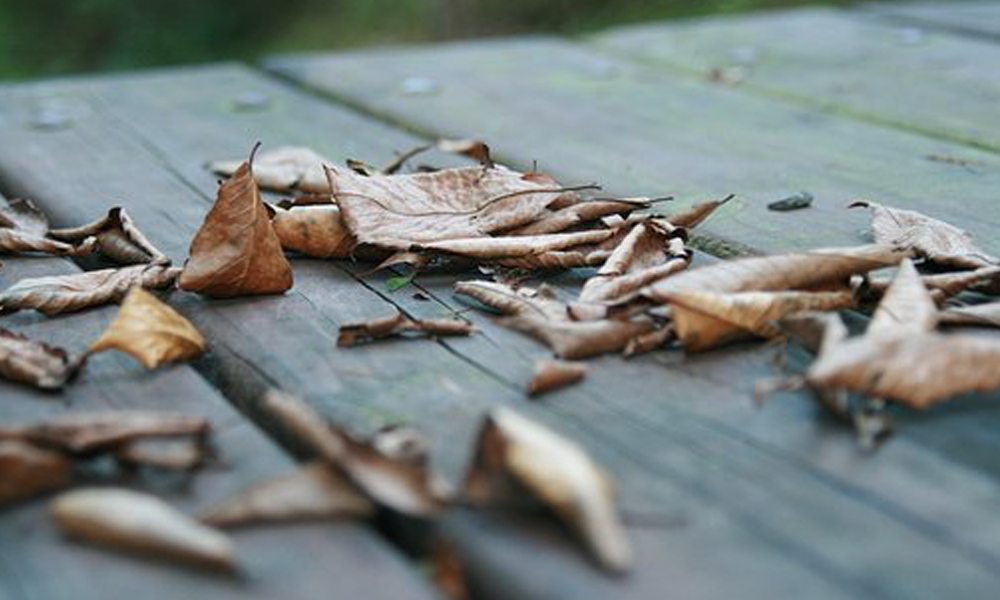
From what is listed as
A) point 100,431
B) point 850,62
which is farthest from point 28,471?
point 850,62

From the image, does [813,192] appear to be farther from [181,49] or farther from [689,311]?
[181,49]

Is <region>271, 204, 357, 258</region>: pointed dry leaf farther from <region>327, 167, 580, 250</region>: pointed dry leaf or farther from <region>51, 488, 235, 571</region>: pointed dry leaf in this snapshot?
<region>51, 488, 235, 571</region>: pointed dry leaf

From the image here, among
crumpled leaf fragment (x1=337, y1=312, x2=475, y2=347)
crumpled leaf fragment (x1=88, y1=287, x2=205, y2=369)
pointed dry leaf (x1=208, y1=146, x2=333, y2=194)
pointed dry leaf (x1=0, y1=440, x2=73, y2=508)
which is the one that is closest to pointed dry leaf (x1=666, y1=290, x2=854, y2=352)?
crumpled leaf fragment (x1=337, y1=312, x2=475, y2=347)

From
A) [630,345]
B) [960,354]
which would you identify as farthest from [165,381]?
[960,354]

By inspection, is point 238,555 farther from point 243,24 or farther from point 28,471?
point 243,24

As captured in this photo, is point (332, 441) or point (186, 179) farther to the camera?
point (186, 179)

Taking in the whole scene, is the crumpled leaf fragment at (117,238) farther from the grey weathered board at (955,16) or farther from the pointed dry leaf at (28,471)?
the grey weathered board at (955,16)
